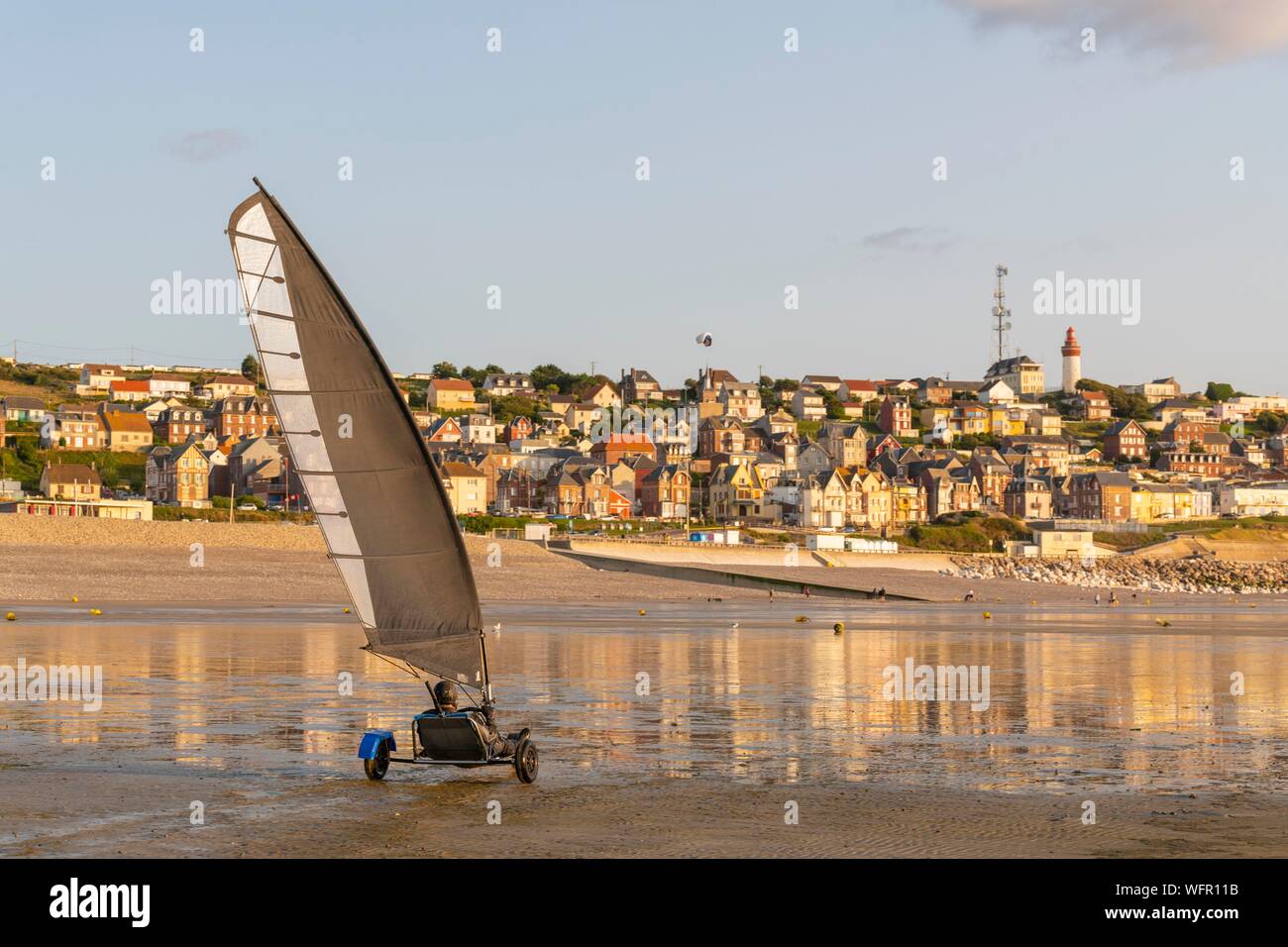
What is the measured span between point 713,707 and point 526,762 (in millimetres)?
8009

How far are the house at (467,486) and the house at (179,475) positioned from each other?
22.4 m

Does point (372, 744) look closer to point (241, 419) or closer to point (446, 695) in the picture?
point (446, 695)

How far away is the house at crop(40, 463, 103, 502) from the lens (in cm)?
12888

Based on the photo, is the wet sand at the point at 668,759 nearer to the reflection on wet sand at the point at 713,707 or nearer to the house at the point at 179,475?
the reflection on wet sand at the point at 713,707

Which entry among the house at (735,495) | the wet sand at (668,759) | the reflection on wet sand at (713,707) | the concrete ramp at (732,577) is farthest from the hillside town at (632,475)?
the wet sand at (668,759)

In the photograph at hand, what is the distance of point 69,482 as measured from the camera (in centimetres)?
13000

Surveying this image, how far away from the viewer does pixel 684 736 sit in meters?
19.4

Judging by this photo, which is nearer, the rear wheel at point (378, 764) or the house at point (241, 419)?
the rear wheel at point (378, 764)

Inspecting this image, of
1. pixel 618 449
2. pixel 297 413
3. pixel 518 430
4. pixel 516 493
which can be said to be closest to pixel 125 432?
pixel 516 493

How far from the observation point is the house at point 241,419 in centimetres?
16912

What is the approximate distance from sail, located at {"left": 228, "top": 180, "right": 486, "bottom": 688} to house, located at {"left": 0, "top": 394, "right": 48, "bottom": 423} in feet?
537

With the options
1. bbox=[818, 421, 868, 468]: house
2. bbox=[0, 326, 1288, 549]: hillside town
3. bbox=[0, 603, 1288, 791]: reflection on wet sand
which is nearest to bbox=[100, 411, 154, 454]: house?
bbox=[0, 326, 1288, 549]: hillside town
